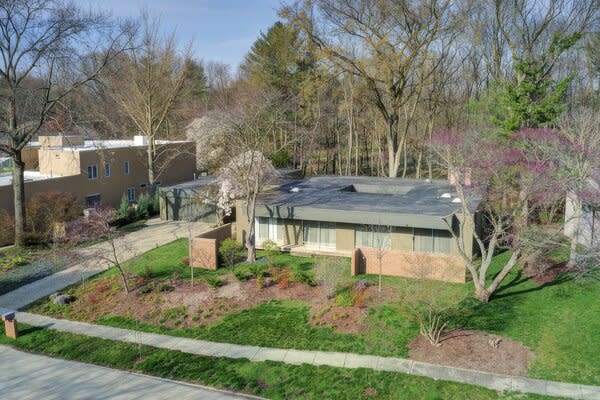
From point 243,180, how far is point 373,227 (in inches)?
253

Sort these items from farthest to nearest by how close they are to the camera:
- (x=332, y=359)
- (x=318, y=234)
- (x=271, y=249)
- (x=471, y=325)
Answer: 1. (x=318, y=234)
2. (x=271, y=249)
3. (x=471, y=325)
4. (x=332, y=359)

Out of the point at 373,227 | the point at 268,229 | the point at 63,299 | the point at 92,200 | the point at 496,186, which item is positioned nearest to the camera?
the point at 63,299

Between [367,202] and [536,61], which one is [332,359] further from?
[536,61]

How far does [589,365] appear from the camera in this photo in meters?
13.0

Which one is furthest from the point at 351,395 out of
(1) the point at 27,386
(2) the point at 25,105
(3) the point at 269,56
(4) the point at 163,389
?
(3) the point at 269,56

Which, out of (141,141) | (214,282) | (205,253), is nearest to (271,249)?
(205,253)

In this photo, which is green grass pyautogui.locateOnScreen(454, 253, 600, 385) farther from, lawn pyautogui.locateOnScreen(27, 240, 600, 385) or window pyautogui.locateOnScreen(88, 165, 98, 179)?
window pyautogui.locateOnScreen(88, 165, 98, 179)

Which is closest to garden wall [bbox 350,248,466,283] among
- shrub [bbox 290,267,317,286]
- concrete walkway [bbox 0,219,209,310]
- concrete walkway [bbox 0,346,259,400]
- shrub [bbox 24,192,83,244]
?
shrub [bbox 290,267,317,286]

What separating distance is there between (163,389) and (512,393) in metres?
8.56

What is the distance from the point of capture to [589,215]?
74.6 ft

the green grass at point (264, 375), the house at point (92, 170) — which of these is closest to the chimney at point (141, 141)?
the house at point (92, 170)

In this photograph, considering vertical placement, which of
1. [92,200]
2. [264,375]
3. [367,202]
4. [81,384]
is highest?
[367,202]

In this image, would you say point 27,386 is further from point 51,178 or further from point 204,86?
point 204,86

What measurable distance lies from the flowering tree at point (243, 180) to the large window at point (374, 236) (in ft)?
16.1
